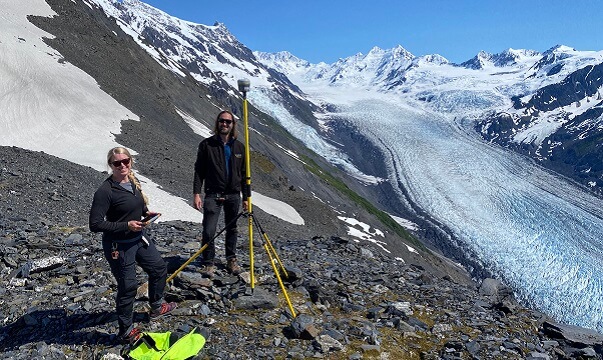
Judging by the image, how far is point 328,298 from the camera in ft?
31.8

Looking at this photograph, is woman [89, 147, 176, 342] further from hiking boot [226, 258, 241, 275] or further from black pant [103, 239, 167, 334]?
hiking boot [226, 258, 241, 275]

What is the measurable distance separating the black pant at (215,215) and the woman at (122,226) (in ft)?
6.96

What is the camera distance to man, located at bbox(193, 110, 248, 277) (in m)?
9.11

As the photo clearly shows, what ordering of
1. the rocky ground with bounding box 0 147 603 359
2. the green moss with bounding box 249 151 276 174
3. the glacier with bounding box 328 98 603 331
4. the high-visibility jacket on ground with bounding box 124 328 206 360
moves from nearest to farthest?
the high-visibility jacket on ground with bounding box 124 328 206 360 → the rocky ground with bounding box 0 147 603 359 → the green moss with bounding box 249 151 276 174 → the glacier with bounding box 328 98 603 331

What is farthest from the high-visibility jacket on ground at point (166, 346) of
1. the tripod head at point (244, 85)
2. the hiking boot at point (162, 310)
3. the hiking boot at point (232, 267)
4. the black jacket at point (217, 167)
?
the tripod head at point (244, 85)

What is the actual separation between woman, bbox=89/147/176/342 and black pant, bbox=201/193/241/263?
2.12 meters

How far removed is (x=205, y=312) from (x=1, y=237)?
22.5 feet

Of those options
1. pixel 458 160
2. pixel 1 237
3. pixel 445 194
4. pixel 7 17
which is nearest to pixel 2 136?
pixel 1 237

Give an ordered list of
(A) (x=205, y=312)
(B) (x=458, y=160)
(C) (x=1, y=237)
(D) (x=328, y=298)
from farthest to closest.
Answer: (B) (x=458, y=160)
(C) (x=1, y=237)
(D) (x=328, y=298)
(A) (x=205, y=312)

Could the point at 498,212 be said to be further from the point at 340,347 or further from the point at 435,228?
the point at 340,347

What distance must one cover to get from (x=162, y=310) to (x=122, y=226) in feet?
6.50

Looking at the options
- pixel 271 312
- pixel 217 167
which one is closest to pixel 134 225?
pixel 217 167

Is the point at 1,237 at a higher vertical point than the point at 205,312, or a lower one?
lower

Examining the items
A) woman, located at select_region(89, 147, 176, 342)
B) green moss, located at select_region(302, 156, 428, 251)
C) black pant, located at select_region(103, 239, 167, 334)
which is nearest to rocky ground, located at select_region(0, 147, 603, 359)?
black pant, located at select_region(103, 239, 167, 334)
